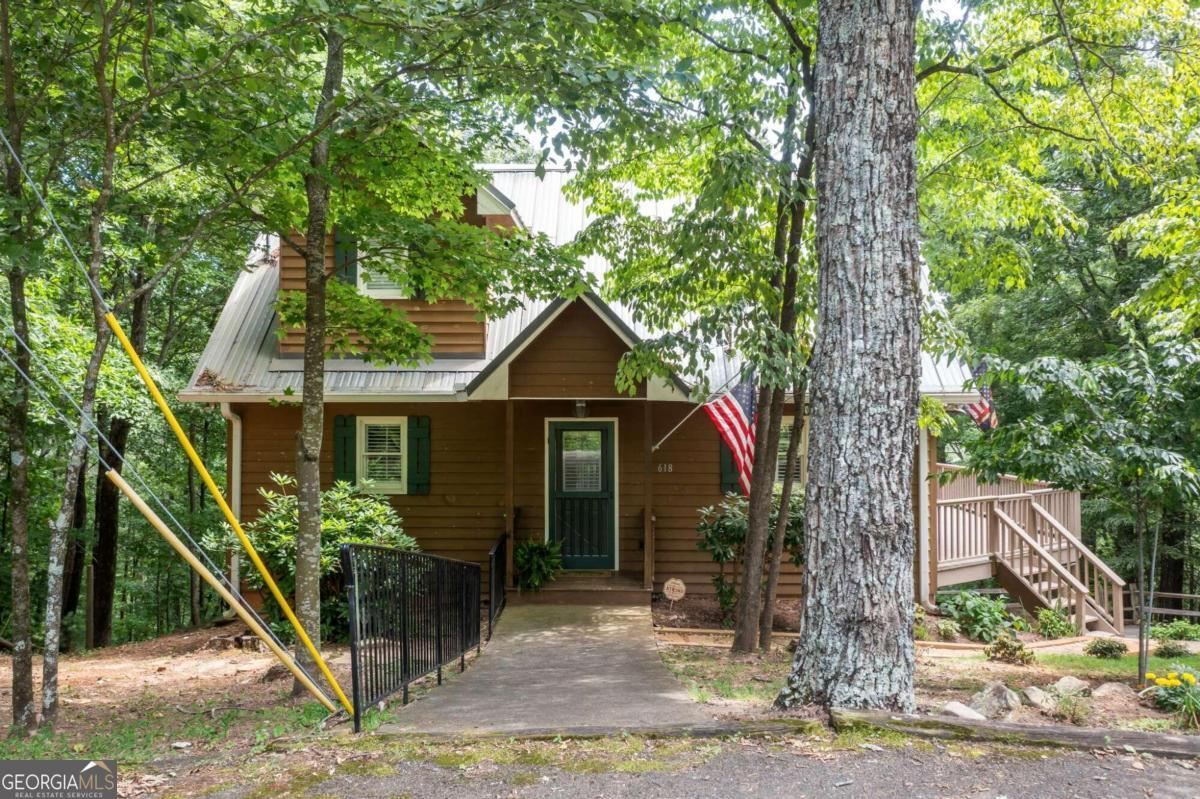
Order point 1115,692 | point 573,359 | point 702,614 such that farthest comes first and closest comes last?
point 702,614
point 573,359
point 1115,692

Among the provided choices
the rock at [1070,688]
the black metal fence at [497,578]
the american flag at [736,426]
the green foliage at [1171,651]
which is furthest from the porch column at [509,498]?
the green foliage at [1171,651]

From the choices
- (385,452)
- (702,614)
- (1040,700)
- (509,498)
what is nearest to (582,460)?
(509,498)

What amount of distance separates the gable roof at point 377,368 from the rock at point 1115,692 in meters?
4.95

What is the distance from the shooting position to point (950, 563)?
1316cm

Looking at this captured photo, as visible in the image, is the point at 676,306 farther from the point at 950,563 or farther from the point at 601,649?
the point at 950,563

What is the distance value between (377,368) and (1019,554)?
10506 mm

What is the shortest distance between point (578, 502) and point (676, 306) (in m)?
4.21

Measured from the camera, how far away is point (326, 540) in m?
9.63

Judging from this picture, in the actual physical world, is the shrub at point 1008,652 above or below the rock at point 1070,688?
below

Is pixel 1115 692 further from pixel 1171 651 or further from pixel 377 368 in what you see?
pixel 377 368

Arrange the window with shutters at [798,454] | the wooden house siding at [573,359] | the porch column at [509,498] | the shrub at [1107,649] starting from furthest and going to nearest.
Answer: the window with shutters at [798,454]
the porch column at [509,498]
the wooden house siding at [573,359]
the shrub at [1107,649]

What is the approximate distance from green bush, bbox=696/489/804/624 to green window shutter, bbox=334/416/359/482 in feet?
16.5

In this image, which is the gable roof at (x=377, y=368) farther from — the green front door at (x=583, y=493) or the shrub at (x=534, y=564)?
the shrub at (x=534, y=564)

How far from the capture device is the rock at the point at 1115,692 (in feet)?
22.6
